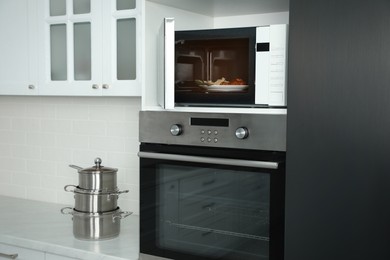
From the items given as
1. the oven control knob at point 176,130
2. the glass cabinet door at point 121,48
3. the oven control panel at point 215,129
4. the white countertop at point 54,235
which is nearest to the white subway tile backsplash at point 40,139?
the white countertop at point 54,235

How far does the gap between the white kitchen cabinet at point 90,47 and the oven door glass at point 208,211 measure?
65 centimetres

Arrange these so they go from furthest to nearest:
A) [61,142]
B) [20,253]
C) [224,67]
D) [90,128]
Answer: [61,142]
[90,128]
[20,253]
[224,67]

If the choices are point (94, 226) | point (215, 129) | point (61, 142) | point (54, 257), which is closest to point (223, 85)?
point (215, 129)

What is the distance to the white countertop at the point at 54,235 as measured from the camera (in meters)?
2.60

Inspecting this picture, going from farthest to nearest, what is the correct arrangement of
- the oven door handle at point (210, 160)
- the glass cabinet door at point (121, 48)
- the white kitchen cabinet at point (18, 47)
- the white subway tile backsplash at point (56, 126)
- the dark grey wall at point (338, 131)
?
the white subway tile backsplash at point (56, 126), the white kitchen cabinet at point (18, 47), the glass cabinet door at point (121, 48), the oven door handle at point (210, 160), the dark grey wall at point (338, 131)

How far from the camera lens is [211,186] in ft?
7.24

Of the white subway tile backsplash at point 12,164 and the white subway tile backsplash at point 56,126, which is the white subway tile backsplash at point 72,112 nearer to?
the white subway tile backsplash at point 56,126

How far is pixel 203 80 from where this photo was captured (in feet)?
7.78

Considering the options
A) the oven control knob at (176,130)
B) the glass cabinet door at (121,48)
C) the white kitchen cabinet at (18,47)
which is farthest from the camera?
the white kitchen cabinet at (18,47)

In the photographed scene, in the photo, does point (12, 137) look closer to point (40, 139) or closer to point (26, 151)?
point (26, 151)

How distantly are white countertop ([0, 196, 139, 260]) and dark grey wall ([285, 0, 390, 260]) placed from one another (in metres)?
0.92

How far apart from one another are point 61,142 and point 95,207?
3.02 ft

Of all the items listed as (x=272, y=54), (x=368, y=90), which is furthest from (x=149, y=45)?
(x=368, y=90)

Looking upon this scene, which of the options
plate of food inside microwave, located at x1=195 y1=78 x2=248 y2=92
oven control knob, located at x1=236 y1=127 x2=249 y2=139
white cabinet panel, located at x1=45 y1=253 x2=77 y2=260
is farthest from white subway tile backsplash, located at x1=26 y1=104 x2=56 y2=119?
oven control knob, located at x1=236 y1=127 x2=249 y2=139
